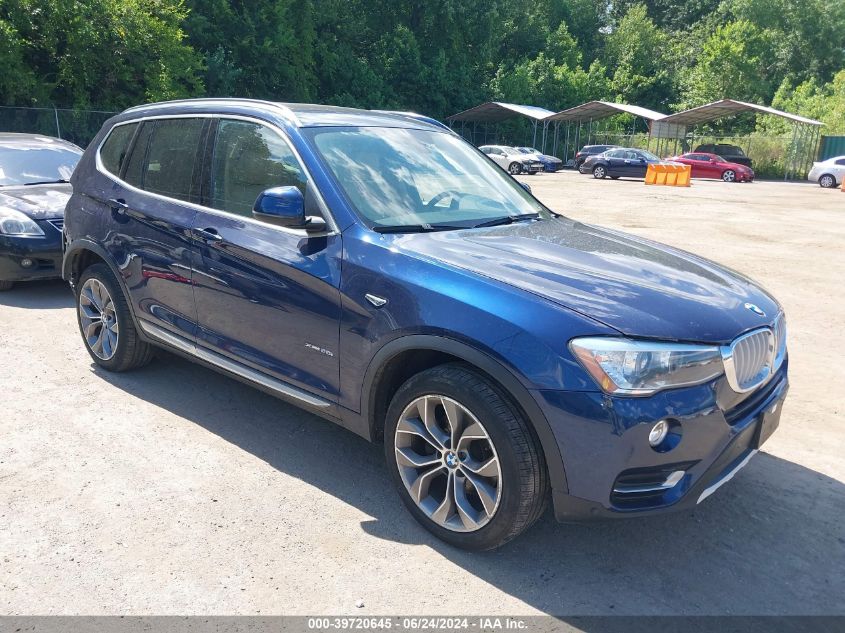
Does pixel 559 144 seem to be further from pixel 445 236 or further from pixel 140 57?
pixel 445 236

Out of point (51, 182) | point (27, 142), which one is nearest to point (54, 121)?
point (27, 142)

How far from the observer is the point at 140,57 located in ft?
73.2

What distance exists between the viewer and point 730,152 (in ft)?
121

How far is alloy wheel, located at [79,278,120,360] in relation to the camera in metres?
4.90

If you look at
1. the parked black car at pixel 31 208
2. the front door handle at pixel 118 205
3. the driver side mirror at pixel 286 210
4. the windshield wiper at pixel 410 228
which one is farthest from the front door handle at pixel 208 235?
the parked black car at pixel 31 208

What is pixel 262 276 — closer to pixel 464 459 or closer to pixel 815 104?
pixel 464 459

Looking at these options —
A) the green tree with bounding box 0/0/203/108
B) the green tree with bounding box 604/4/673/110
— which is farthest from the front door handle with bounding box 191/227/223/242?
the green tree with bounding box 604/4/673/110

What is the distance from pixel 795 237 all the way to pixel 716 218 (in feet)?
9.61

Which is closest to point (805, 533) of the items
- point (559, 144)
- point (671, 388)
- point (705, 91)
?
point (671, 388)

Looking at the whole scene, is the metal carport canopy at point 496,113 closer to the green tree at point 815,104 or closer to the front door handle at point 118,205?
the green tree at point 815,104

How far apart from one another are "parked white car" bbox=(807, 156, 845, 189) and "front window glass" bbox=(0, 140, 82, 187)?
103 feet

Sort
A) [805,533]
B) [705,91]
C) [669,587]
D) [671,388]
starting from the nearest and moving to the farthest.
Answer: [671,388] → [669,587] → [805,533] → [705,91]

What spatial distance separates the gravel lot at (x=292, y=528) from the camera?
110 inches

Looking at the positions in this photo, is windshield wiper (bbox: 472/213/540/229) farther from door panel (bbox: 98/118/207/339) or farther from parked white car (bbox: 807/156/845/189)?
parked white car (bbox: 807/156/845/189)
